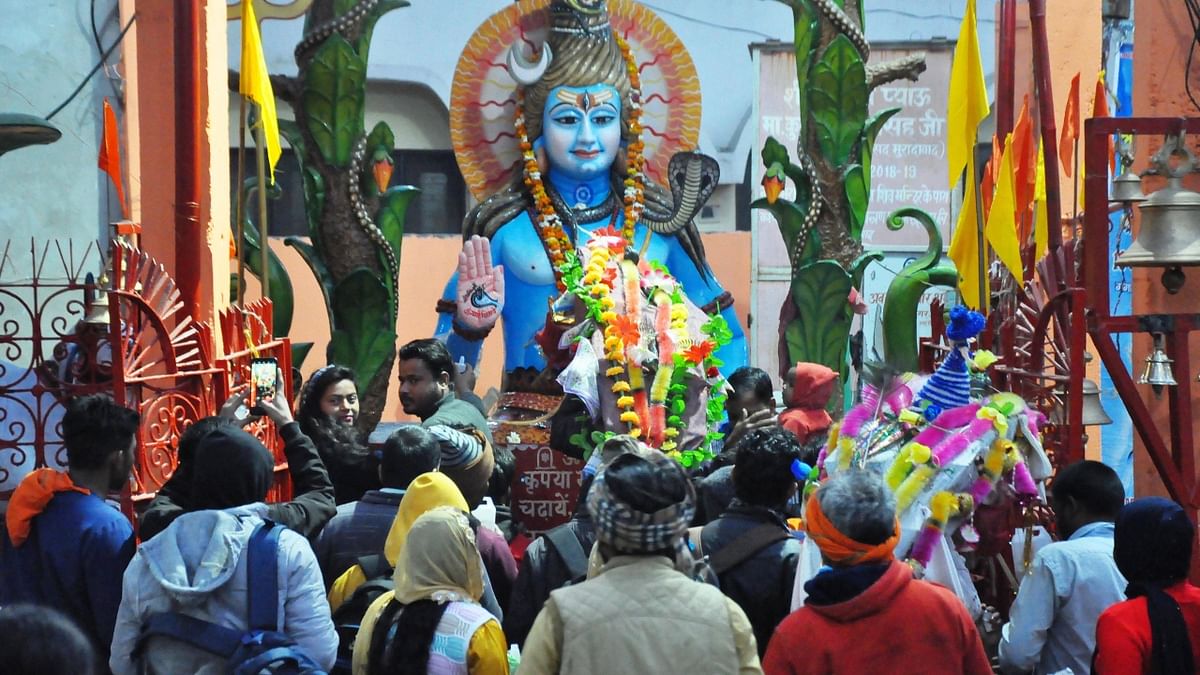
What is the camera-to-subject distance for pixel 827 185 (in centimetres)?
855

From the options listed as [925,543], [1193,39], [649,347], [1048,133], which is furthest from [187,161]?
[1193,39]

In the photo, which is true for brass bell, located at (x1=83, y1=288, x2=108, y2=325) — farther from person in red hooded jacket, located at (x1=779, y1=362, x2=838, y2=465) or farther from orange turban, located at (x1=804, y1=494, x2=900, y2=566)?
orange turban, located at (x1=804, y1=494, x2=900, y2=566)

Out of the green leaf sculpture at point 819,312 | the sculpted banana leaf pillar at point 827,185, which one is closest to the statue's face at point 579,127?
the sculpted banana leaf pillar at point 827,185

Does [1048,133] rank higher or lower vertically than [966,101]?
lower

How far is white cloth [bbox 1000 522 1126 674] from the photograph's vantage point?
11.9 feet

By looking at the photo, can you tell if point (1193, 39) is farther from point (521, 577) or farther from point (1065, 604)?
point (521, 577)

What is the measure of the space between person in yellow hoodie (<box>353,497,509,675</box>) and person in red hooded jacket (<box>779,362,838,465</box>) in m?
2.69

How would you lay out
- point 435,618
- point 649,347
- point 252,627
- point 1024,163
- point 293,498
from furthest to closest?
point 1024,163 → point 649,347 → point 293,498 → point 252,627 → point 435,618

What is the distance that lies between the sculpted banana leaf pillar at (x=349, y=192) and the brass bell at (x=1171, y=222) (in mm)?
4415

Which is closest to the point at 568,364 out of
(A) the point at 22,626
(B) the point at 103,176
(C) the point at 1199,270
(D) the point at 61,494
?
(C) the point at 1199,270

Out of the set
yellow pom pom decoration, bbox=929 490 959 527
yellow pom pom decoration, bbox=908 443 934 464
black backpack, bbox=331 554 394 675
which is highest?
yellow pom pom decoration, bbox=908 443 934 464

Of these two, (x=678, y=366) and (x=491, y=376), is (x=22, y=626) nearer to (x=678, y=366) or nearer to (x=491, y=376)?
(x=678, y=366)

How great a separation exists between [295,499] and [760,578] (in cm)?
115

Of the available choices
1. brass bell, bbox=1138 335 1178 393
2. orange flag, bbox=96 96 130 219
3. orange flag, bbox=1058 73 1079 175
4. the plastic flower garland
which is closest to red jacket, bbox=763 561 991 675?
brass bell, bbox=1138 335 1178 393
